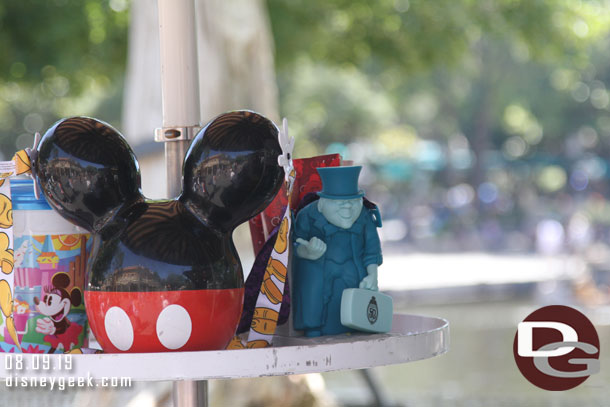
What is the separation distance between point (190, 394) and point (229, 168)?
37 centimetres

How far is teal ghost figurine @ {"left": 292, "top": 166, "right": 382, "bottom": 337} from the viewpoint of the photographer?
133cm

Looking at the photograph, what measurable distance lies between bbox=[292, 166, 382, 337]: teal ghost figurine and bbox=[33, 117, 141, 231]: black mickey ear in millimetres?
306

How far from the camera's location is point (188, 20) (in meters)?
1.35

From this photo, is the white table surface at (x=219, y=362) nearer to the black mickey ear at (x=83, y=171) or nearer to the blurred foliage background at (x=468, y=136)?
the black mickey ear at (x=83, y=171)

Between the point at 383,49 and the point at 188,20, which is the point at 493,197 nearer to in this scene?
the point at 383,49

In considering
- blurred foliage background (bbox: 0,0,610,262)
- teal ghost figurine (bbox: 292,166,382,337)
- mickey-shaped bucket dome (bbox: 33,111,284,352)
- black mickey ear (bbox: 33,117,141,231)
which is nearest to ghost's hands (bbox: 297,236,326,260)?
teal ghost figurine (bbox: 292,166,382,337)

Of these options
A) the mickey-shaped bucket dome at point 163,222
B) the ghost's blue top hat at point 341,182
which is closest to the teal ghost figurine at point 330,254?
the ghost's blue top hat at point 341,182

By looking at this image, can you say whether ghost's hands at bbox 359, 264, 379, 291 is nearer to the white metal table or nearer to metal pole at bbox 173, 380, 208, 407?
the white metal table

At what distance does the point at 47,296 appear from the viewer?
1.20m

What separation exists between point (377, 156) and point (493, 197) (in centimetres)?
370

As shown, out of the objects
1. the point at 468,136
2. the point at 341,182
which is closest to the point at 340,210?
the point at 341,182

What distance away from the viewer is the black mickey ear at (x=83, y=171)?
115 centimetres

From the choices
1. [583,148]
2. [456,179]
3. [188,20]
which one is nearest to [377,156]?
[456,179]

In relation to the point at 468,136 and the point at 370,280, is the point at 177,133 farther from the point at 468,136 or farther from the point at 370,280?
the point at 468,136
